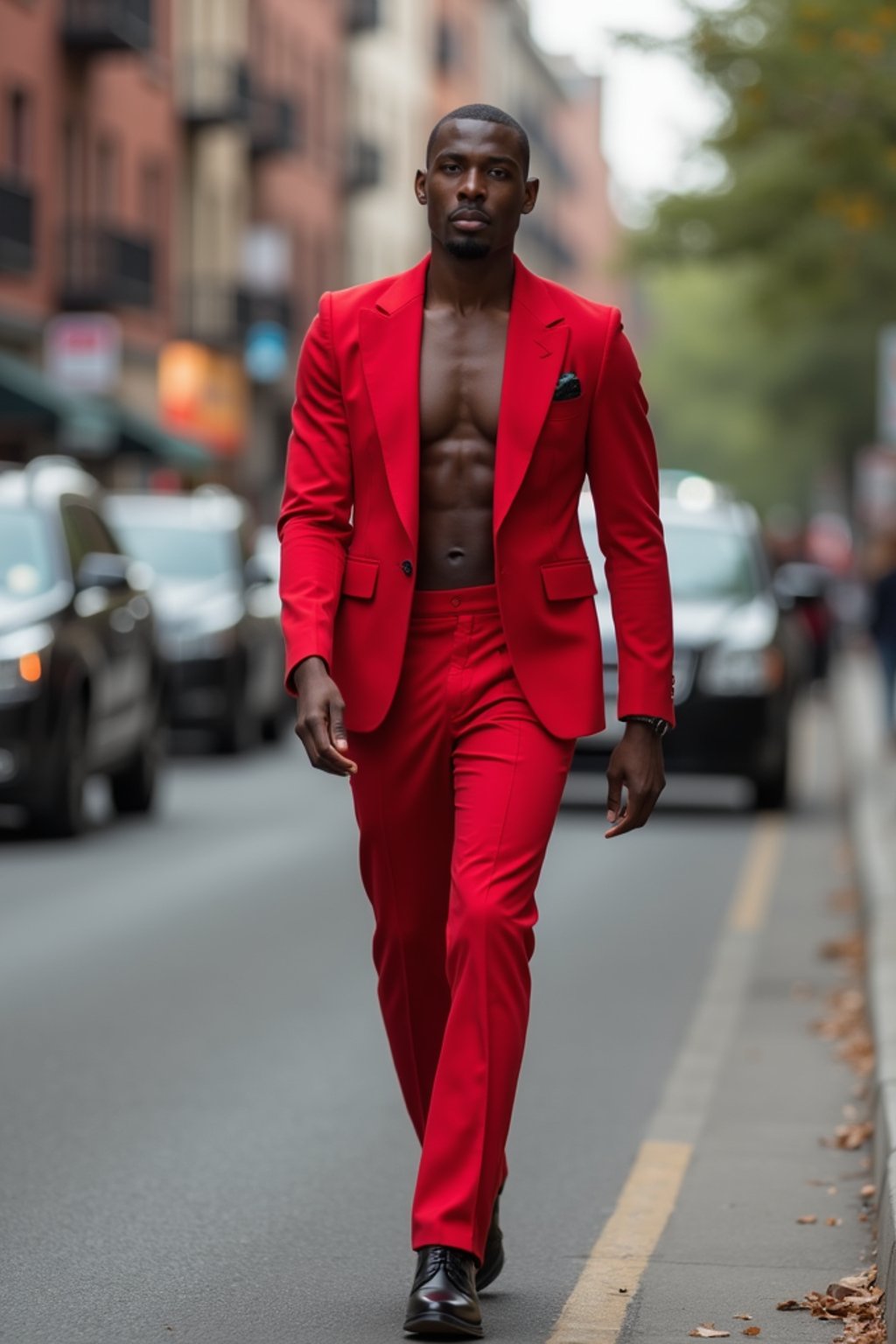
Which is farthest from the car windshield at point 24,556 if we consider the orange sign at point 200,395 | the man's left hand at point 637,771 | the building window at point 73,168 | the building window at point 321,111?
the building window at point 321,111

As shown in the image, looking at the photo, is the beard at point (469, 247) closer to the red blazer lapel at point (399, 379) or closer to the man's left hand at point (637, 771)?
the red blazer lapel at point (399, 379)

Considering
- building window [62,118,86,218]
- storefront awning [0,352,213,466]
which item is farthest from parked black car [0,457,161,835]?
building window [62,118,86,218]

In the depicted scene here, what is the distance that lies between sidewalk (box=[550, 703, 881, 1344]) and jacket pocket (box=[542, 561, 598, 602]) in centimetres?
129

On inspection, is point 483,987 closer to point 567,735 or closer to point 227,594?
point 567,735

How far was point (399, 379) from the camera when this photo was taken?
5.24 meters

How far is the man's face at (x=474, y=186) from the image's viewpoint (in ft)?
16.9

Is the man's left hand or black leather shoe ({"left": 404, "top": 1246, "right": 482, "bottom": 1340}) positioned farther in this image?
the man's left hand

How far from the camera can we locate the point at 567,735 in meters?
5.21

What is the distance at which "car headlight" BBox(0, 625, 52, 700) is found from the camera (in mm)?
14102

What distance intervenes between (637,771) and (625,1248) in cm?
127

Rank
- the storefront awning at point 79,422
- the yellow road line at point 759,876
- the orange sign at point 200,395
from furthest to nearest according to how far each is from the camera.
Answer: the orange sign at point 200,395
the storefront awning at point 79,422
the yellow road line at point 759,876

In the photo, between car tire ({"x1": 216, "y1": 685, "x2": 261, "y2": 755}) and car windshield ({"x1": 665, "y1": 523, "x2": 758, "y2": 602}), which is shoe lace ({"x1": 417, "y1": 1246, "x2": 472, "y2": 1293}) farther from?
car tire ({"x1": 216, "y1": 685, "x2": 261, "y2": 755})

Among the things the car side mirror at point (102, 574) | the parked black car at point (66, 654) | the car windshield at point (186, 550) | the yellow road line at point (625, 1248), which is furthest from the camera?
the car windshield at point (186, 550)

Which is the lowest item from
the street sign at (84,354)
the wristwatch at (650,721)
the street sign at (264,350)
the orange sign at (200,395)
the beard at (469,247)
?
the wristwatch at (650,721)
